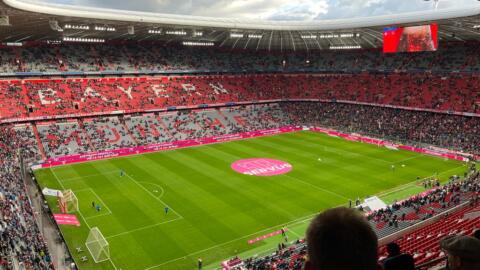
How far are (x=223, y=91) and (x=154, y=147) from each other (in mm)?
23435

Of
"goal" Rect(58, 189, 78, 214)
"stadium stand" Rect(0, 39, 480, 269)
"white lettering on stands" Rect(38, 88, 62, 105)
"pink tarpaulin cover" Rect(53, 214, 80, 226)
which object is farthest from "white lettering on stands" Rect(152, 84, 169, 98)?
"pink tarpaulin cover" Rect(53, 214, 80, 226)

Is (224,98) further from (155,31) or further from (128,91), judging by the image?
(155,31)

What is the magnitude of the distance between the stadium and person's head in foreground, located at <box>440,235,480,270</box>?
1 centimetres

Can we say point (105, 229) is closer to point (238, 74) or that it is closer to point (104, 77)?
point (104, 77)

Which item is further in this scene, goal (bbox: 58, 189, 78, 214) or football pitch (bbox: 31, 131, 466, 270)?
goal (bbox: 58, 189, 78, 214)

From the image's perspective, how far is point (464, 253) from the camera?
2.92 meters

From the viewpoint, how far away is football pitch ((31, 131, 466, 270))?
26.0 m

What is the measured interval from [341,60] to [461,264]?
77923 mm

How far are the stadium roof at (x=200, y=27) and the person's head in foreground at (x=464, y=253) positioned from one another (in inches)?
1498

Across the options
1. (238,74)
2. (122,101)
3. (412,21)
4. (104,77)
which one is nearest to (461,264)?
(412,21)

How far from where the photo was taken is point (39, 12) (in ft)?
127

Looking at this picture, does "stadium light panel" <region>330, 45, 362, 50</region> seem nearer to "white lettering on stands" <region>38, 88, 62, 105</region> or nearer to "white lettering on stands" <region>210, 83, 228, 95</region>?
"white lettering on stands" <region>210, 83, 228, 95</region>

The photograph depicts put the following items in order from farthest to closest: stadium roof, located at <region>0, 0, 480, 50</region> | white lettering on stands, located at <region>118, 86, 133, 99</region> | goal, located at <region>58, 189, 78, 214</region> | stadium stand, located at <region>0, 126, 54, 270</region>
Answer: white lettering on stands, located at <region>118, 86, 133, 99</region> → stadium roof, located at <region>0, 0, 480, 50</region> → goal, located at <region>58, 189, 78, 214</region> → stadium stand, located at <region>0, 126, 54, 270</region>

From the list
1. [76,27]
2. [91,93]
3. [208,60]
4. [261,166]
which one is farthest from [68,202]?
[208,60]
